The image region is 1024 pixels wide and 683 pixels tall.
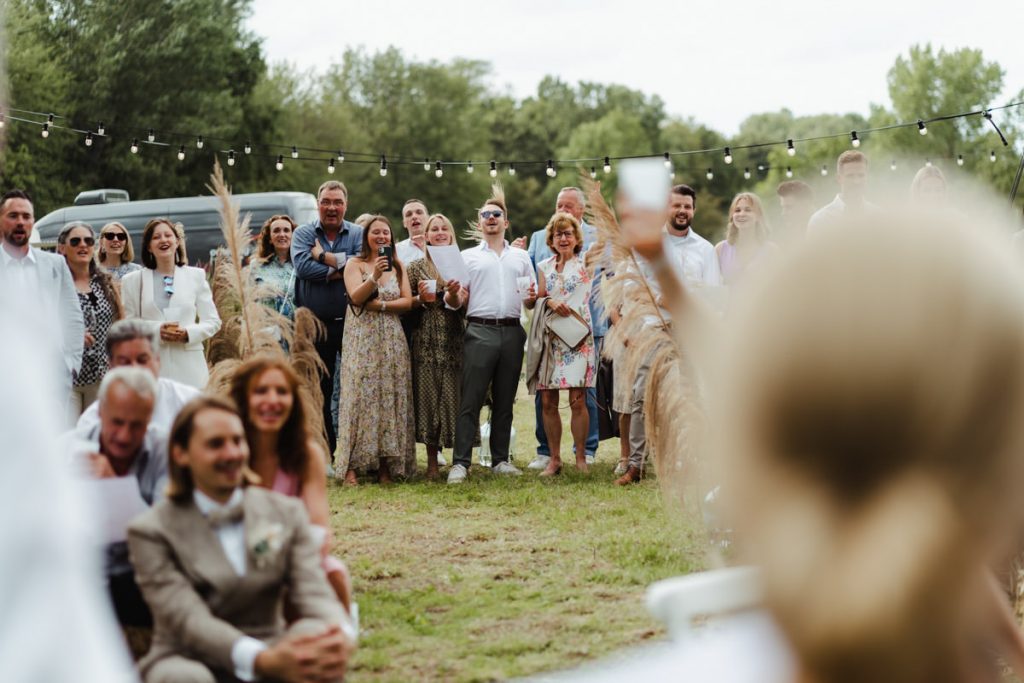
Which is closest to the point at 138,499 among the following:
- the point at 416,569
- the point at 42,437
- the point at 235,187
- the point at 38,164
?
the point at 416,569

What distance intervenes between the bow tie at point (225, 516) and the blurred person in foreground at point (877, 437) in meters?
3.38

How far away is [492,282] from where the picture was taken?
991cm

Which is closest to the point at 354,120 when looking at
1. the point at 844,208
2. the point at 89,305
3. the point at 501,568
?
the point at 89,305

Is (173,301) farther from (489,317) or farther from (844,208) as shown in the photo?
(844,208)

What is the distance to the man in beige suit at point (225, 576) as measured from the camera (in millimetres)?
3688

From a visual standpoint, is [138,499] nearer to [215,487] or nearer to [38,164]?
[215,487]

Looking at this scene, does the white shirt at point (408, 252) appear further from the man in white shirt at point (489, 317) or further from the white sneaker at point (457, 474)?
the white sneaker at point (457, 474)

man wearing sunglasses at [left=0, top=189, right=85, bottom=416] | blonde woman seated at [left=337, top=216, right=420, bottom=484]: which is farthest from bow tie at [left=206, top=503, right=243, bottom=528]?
blonde woman seated at [left=337, top=216, right=420, bottom=484]

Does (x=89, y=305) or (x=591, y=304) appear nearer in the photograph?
(x=89, y=305)

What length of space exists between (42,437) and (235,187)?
3856cm

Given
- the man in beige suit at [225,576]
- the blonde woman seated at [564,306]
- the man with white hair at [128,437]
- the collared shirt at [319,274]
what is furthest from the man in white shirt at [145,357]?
the blonde woman seated at [564,306]

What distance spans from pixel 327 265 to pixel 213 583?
6394 millimetres

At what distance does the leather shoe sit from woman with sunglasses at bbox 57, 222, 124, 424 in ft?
12.7

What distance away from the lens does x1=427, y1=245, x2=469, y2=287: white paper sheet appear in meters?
9.80
